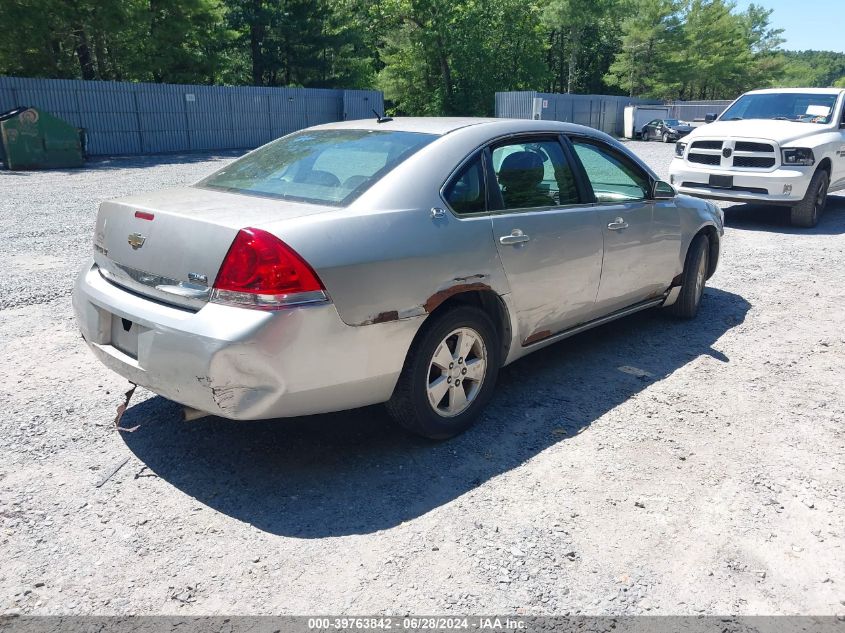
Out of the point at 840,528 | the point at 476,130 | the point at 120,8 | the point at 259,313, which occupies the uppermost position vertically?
the point at 120,8

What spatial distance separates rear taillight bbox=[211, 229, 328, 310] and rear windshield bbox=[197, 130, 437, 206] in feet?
1.67

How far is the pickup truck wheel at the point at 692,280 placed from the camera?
575 centimetres

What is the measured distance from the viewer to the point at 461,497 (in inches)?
131

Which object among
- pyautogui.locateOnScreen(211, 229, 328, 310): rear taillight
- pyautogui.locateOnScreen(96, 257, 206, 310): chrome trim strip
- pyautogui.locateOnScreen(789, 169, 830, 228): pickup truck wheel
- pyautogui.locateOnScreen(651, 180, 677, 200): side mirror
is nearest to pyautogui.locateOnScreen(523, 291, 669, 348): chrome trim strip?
pyautogui.locateOnScreen(651, 180, 677, 200): side mirror

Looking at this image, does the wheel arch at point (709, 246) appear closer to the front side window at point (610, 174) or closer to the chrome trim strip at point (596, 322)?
the chrome trim strip at point (596, 322)

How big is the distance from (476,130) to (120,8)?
28985 millimetres

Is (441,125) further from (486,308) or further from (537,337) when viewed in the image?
(537,337)

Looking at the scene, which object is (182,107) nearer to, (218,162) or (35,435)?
(218,162)

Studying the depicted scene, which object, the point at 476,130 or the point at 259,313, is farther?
the point at 476,130

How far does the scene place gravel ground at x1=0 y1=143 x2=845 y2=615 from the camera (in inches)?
107

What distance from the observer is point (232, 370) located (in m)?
3.02

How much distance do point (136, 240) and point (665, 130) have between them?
36476 mm

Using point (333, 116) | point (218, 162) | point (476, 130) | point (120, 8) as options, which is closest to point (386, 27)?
point (333, 116)

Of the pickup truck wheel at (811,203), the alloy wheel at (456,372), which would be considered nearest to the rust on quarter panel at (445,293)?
the alloy wheel at (456,372)
